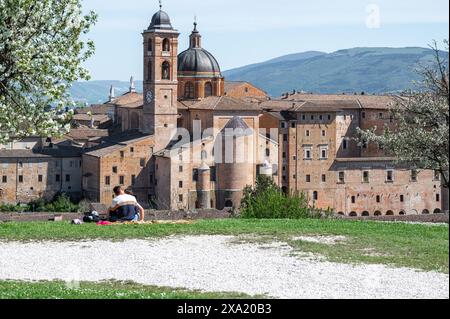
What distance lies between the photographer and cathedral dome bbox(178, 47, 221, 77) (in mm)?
70875

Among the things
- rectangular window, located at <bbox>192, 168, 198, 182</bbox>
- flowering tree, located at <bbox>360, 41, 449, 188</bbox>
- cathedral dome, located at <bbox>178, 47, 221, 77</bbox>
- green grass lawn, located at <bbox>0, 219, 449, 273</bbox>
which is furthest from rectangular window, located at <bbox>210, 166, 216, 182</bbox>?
green grass lawn, located at <bbox>0, 219, 449, 273</bbox>

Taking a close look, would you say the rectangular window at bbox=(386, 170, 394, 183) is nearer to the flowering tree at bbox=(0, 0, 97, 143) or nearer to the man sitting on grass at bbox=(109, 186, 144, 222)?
the man sitting on grass at bbox=(109, 186, 144, 222)

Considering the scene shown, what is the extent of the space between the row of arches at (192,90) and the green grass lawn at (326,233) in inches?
2068

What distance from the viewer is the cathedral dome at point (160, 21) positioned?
6662 cm

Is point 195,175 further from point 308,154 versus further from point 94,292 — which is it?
point 94,292

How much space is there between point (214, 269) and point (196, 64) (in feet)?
193

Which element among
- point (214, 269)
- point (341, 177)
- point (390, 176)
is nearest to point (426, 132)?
point (214, 269)

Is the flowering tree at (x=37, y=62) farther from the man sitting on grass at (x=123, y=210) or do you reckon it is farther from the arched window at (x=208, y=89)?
the arched window at (x=208, y=89)

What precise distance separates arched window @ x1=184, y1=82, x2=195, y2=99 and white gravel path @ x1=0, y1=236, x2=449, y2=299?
55.5 m

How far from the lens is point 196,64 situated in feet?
233

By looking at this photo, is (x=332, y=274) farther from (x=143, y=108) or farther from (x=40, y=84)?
(x=143, y=108)

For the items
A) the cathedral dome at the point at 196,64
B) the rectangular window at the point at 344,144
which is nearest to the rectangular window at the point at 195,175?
the cathedral dome at the point at 196,64
